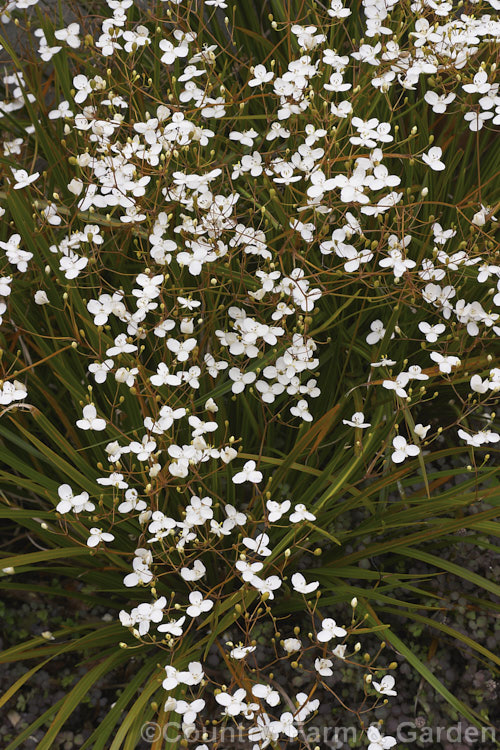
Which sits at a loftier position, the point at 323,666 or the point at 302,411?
the point at 302,411

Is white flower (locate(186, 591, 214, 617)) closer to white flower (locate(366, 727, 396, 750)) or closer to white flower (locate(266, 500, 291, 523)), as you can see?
white flower (locate(266, 500, 291, 523))

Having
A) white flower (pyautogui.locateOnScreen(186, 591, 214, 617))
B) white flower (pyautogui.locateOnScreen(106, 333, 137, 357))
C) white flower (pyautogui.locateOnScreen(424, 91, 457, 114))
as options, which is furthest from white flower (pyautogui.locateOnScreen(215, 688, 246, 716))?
white flower (pyautogui.locateOnScreen(424, 91, 457, 114))

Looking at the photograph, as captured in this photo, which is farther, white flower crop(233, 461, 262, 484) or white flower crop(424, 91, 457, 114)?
white flower crop(424, 91, 457, 114)

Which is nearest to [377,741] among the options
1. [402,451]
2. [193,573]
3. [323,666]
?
[323,666]

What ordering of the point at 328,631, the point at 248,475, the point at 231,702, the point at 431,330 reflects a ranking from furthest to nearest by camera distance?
the point at 431,330 < the point at 248,475 < the point at 328,631 < the point at 231,702

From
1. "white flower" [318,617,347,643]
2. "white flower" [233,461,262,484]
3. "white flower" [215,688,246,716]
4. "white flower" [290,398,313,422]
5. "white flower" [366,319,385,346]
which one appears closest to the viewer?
"white flower" [215,688,246,716]

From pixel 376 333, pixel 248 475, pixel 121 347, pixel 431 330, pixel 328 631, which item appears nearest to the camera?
pixel 328 631

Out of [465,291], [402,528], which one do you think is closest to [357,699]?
[402,528]

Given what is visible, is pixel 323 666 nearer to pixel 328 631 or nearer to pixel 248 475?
pixel 328 631

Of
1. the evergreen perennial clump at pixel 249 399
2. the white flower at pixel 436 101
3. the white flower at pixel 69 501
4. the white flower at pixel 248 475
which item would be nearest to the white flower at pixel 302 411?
the evergreen perennial clump at pixel 249 399
